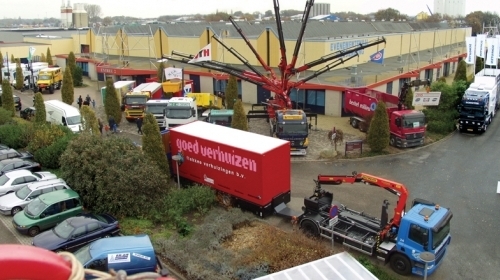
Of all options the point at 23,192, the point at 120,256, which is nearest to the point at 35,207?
the point at 23,192

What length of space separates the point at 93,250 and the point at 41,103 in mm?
17169

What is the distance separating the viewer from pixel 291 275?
10117mm

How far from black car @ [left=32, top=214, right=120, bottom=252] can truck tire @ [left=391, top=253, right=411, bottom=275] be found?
9091 millimetres

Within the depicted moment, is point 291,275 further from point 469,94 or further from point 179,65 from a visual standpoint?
point 179,65

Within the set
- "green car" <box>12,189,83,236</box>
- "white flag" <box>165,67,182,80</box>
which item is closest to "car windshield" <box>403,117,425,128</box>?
"green car" <box>12,189,83,236</box>

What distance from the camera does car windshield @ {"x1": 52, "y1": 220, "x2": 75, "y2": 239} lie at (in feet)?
47.3

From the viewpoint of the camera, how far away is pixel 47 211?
53.6 feet

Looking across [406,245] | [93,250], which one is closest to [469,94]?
[406,245]

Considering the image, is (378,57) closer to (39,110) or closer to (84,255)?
(39,110)

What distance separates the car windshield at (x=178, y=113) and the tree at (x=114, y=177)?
9974mm

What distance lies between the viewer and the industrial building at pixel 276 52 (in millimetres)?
37875

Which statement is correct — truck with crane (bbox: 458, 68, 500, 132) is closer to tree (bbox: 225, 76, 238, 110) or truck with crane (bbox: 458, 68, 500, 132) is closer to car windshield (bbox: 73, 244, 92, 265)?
tree (bbox: 225, 76, 238, 110)

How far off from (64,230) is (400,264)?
419 inches

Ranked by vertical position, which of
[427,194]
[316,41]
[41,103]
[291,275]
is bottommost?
[427,194]
